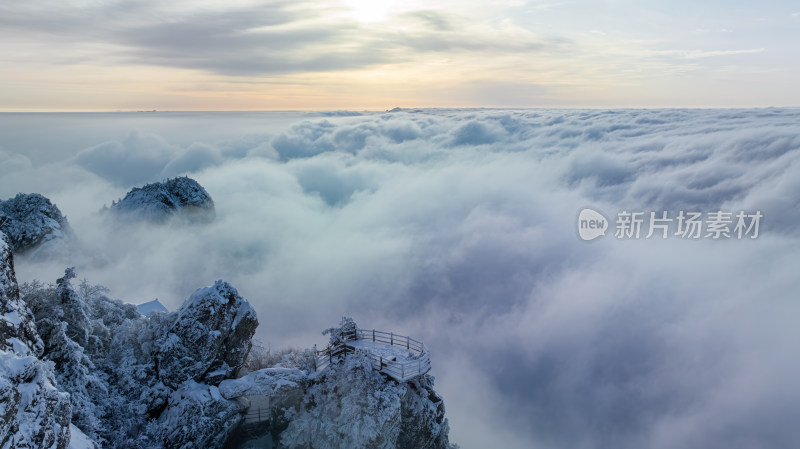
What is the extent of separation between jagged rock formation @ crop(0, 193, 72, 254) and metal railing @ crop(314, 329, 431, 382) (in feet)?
137

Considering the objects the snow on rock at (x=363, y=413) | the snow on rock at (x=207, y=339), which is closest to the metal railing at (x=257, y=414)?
the snow on rock at (x=363, y=413)

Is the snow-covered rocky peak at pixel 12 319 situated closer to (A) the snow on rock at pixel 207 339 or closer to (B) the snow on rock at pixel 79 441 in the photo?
(B) the snow on rock at pixel 79 441

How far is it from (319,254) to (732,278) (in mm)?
128642

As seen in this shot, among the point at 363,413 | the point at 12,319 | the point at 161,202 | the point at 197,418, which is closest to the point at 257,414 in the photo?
the point at 197,418

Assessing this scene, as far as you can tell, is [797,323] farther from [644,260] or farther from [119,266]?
[119,266]

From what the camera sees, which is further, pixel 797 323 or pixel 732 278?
pixel 732 278

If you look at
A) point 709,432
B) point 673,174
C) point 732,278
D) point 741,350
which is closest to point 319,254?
point 709,432

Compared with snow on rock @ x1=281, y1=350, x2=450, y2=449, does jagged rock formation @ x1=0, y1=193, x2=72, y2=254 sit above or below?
above

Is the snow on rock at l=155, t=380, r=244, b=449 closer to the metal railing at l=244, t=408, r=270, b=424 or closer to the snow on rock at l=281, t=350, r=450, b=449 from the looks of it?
the metal railing at l=244, t=408, r=270, b=424

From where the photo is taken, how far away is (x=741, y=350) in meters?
118

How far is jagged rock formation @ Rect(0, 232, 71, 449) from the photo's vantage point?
49.7 feet

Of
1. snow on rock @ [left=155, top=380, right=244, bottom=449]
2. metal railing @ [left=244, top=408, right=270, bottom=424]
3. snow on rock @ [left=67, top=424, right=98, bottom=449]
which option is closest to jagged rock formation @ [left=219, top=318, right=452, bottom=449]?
metal railing @ [left=244, top=408, right=270, bottom=424]

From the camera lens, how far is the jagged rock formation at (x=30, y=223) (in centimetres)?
4966

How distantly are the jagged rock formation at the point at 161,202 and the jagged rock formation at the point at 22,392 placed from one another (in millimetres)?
56711
